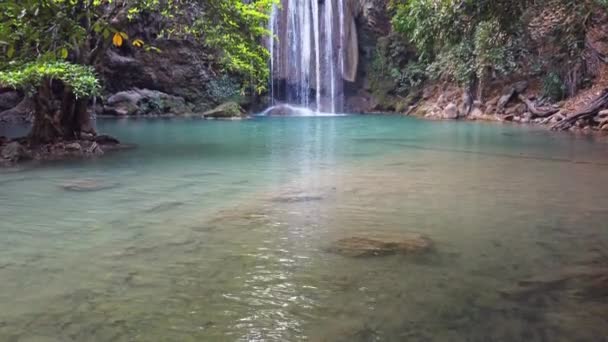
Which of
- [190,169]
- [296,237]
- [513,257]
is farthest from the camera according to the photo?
[190,169]

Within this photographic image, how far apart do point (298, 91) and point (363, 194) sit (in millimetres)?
25528

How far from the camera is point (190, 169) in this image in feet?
30.0

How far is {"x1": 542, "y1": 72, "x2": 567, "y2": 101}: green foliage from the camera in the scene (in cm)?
2095

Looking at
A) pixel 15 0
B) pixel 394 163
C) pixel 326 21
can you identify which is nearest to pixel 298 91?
pixel 326 21

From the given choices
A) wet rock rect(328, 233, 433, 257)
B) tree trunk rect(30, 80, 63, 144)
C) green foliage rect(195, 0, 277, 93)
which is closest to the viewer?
wet rock rect(328, 233, 433, 257)

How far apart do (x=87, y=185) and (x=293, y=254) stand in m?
4.32

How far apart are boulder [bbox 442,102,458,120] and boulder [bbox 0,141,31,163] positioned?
1935cm

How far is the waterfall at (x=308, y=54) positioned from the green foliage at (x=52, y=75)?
69.7 ft

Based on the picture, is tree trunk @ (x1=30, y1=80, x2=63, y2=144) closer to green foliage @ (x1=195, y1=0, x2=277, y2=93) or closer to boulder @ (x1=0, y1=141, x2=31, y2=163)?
boulder @ (x1=0, y1=141, x2=31, y2=163)

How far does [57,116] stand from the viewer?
11.8m

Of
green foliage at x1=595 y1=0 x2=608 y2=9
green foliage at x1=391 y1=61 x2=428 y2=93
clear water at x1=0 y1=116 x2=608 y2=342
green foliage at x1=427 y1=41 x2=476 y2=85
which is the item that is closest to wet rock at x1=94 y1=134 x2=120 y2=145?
clear water at x1=0 y1=116 x2=608 y2=342

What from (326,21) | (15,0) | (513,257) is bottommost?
(513,257)

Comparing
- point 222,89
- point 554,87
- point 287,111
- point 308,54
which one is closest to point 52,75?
point 554,87

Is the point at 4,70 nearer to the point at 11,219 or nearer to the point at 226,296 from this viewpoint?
the point at 11,219
